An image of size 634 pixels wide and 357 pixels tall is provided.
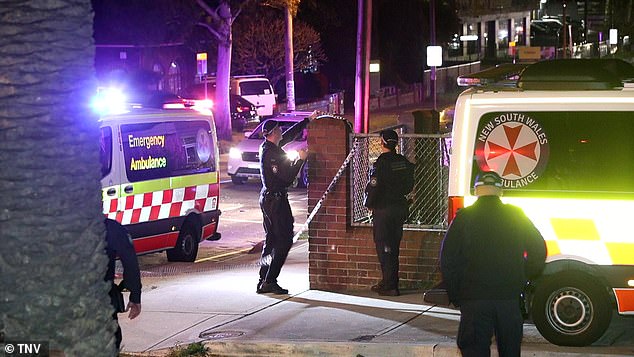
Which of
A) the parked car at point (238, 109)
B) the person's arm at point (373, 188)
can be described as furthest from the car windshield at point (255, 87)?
the person's arm at point (373, 188)

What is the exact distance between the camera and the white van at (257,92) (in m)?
42.2

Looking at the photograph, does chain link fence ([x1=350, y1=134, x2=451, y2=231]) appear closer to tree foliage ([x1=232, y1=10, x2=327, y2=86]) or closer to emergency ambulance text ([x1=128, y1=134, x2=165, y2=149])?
emergency ambulance text ([x1=128, y1=134, x2=165, y2=149])

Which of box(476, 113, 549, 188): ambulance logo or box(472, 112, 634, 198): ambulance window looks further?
box(476, 113, 549, 188): ambulance logo

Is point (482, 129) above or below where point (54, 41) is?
below

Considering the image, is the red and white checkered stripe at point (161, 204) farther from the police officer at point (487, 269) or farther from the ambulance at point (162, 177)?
the police officer at point (487, 269)

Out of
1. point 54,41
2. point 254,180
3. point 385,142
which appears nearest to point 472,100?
point 385,142

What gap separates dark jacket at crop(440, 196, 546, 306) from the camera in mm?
6578

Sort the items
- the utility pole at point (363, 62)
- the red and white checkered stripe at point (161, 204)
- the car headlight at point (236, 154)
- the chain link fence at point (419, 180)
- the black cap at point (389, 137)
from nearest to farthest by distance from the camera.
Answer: the black cap at point (389, 137)
the chain link fence at point (419, 180)
the red and white checkered stripe at point (161, 204)
the utility pole at point (363, 62)
the car headlight at point (236, 154)

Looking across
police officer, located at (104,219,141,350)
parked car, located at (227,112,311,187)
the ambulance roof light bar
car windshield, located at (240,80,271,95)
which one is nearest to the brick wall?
the ambulance roof light bar

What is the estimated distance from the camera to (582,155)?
8461mm

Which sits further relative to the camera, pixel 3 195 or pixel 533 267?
pixel 533 267

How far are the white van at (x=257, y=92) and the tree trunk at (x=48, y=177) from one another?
3734 centimetres

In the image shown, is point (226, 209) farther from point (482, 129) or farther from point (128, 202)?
point (482, 129)

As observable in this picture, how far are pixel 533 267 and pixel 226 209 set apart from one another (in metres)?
14.3
